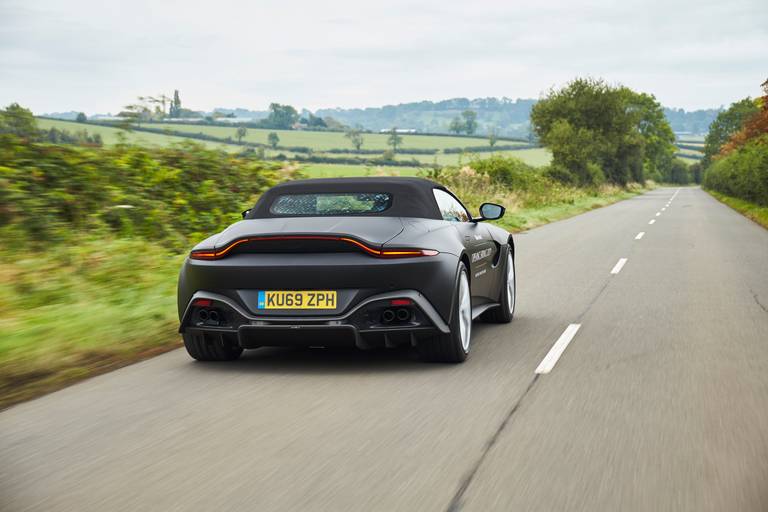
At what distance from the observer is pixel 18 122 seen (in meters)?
10.4

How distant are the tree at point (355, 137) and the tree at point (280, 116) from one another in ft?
12.6

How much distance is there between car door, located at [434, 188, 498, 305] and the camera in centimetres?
702

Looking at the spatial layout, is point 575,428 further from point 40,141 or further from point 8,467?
point 40,141

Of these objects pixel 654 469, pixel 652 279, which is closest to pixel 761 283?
pixel 652 279

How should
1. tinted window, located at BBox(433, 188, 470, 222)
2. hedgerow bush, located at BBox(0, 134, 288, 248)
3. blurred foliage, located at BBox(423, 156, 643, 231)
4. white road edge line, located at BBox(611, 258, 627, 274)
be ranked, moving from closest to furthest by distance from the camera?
tinted window, located at BBox(433, 188, 470, 222)
hedgerow bush, located at BBox(0, 134, 288, 248)
white road edge line, located at BBox(611, 258, 627, 274)
blurred foliage, located at BBox(423, 156, 643, 231)

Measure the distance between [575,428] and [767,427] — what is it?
1.05m

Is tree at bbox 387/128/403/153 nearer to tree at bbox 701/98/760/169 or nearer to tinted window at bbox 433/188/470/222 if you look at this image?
tree at bbox 701/98/760/169

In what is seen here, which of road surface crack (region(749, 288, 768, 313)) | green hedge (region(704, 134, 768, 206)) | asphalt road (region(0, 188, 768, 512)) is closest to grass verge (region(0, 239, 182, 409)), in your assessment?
asphalt road (region(0, 188, 768, 512))

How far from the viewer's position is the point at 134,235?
11.6 m

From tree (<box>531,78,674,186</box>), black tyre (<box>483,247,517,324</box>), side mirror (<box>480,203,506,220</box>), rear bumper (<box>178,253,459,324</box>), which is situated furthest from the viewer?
tree (<box>531,78,674,186</box>)

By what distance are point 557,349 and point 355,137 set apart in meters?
52.8

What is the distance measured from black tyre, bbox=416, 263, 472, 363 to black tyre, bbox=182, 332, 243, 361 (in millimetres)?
1388

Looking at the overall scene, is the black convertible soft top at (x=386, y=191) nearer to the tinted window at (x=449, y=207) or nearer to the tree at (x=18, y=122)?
the tinted window at (x=449, y=207)

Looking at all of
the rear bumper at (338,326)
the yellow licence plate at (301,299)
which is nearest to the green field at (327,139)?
the rear bumper at (338,326)
